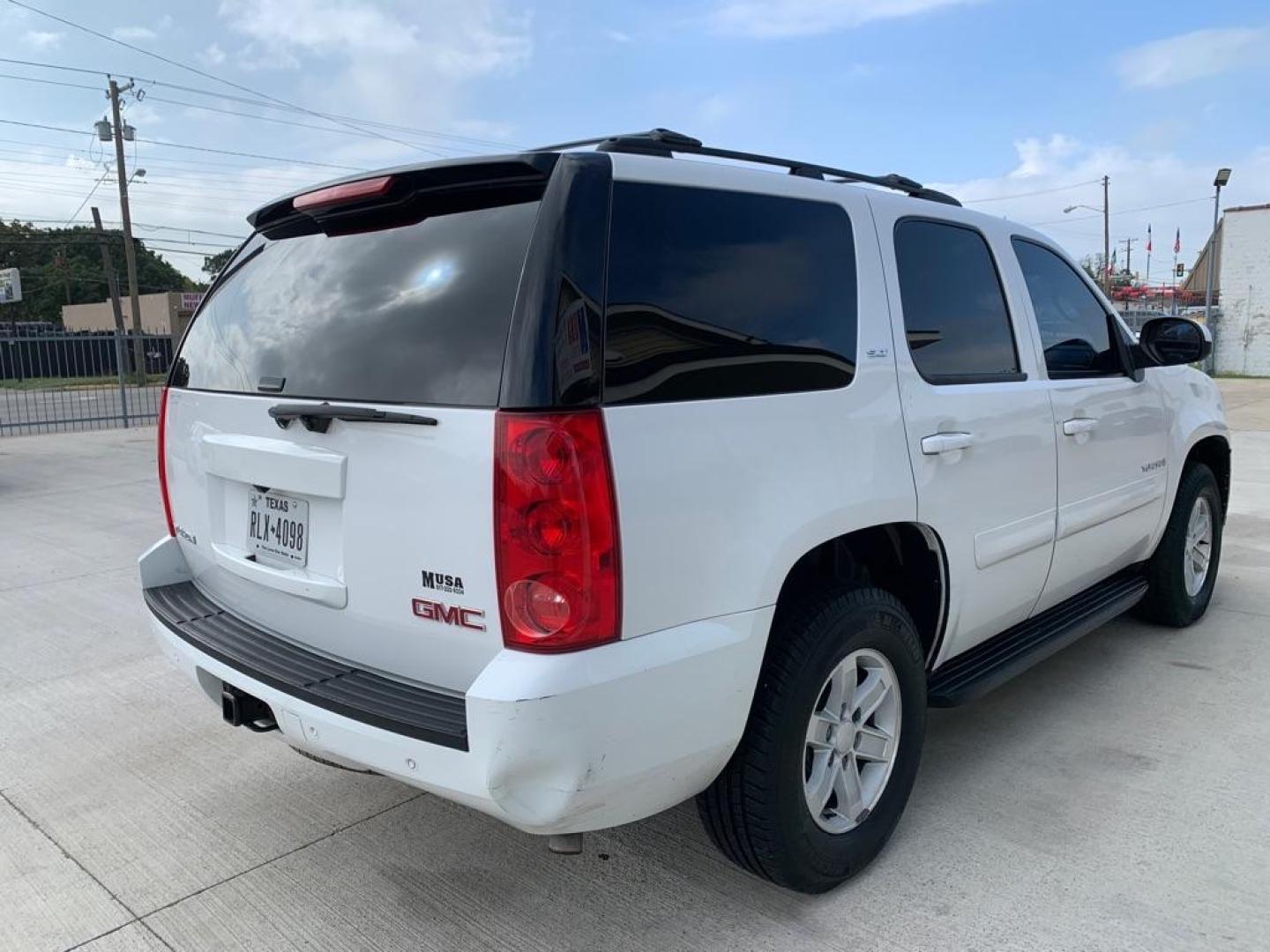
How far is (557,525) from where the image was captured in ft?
6.60

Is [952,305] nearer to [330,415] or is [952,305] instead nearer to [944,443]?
[944,443]

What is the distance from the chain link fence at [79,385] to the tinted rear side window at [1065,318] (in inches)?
631

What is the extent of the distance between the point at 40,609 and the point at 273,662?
12.5 feet

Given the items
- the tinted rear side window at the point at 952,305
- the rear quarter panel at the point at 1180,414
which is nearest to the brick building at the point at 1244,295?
the rear quarter panel at the point at 1180,414

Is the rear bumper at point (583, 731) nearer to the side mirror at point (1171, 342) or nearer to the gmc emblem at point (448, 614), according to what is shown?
the gmc emblem at point (448, 614)

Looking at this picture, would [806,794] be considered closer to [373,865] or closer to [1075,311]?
[373,865]

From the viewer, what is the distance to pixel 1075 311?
12.9 ft

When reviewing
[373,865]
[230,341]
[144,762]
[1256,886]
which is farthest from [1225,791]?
[144,762]

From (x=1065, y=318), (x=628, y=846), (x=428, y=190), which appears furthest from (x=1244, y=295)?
(x=428, y=190)

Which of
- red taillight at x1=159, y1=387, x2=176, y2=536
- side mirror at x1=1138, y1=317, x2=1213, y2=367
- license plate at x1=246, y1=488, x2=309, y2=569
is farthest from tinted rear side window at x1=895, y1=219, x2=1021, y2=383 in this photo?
red taillight at x1=159, y1=387, x2=176, y2=536

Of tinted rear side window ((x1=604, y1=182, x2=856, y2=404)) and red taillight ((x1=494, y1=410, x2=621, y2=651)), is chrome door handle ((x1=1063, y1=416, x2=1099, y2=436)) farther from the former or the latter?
red taillight ((x1=494, y1=410, x2=621, y2=651))

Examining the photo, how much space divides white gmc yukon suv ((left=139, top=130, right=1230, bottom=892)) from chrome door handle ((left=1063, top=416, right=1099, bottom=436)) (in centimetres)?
24

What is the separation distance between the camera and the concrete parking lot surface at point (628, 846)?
256 centimetres

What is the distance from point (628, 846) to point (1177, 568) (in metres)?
3.25
